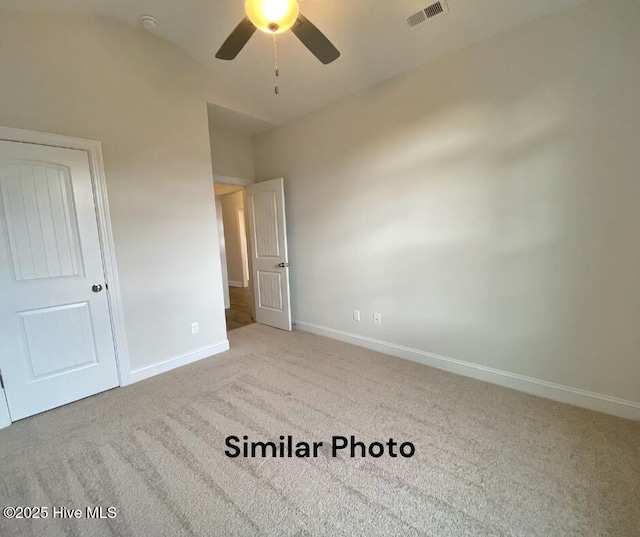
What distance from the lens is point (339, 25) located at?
2426 millimetres

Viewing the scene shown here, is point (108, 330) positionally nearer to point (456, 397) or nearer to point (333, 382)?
point (333, 382)

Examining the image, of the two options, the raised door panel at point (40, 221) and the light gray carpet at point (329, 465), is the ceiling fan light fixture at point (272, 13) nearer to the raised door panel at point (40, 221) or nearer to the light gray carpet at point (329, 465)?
the raised door panel at point (40, 221)

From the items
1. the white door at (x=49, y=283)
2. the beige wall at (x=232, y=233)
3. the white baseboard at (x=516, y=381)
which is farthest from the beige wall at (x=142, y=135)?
the beige wall at (x=232, y=233)

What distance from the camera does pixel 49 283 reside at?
7.49 feet

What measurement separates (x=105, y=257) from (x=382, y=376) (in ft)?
8.82

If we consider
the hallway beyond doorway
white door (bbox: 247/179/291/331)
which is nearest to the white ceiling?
white door (bbox: 247/179/291/331)

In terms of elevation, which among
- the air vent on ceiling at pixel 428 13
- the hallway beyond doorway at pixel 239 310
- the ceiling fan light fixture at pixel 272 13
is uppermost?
the air vent on ceiling at pixel 428 13

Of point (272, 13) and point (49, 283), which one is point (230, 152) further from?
point (272, 13)

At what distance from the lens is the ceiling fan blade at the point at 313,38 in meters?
1.57

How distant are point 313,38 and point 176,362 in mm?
3030

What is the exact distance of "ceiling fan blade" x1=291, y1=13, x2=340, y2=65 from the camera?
5.14 feet

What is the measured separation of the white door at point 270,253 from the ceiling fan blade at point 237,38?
2.01m

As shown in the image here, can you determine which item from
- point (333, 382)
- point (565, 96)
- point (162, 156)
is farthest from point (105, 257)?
point (565, 96)

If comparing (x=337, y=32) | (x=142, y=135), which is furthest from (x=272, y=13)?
(x=142, y=135)
